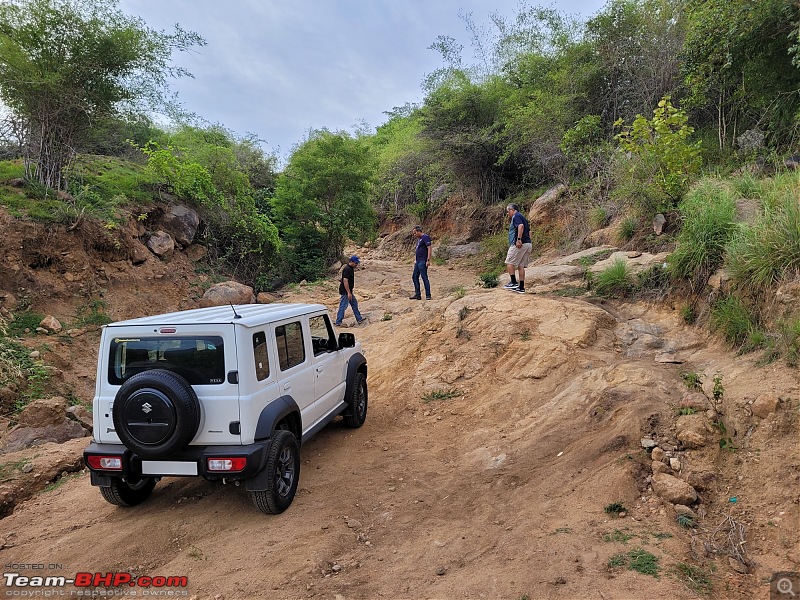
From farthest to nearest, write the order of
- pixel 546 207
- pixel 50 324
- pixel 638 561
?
pixel 546 207, pixel 50 324, pixel 638 561

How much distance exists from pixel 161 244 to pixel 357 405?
30.3 ft

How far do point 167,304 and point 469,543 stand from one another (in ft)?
34.9

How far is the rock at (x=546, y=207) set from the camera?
15.0m

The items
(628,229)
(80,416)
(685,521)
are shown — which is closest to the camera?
(685,521)

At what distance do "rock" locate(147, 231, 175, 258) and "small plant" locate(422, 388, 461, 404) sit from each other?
929cm

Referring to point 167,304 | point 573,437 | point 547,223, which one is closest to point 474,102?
point 547,223

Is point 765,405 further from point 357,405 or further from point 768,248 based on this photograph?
→ point 357,405

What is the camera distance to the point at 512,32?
763 inches

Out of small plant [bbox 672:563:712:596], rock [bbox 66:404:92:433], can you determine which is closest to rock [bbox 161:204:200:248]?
rock [bbox 66:404:92:433]

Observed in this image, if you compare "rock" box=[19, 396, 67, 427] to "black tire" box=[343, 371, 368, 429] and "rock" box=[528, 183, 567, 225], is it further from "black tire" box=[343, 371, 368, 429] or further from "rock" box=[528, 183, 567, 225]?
"rock" box=[528, 183, 567, 225]

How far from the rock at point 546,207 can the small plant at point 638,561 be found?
12.9m

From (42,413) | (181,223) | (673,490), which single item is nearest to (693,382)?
(673,490)

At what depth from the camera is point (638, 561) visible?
9.91 ft

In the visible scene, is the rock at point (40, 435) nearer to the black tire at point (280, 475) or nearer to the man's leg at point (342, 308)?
the black tire at point (280, 475)
